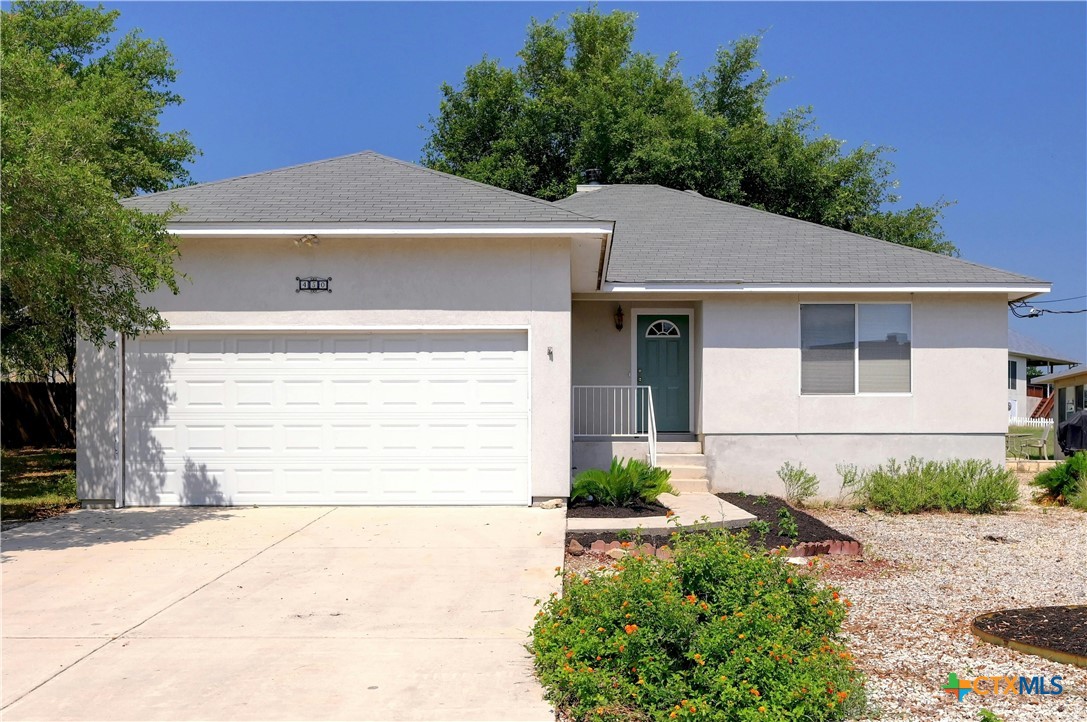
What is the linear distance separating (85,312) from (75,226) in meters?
1.09

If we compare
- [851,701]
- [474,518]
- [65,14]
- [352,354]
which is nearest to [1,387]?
[65,14]

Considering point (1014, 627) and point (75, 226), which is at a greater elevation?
point (75, 226)

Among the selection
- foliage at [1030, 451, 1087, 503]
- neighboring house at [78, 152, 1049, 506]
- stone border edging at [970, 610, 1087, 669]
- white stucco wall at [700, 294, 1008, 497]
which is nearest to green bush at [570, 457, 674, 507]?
neighboring house at [78, 152, 1049, 506]

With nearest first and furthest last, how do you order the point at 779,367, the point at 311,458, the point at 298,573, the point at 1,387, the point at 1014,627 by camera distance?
the point at 1014,627, the point at 298,573, the point at 311,458, the point at 779,367, the point at 1,387

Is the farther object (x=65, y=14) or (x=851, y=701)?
(x=65, y=14)

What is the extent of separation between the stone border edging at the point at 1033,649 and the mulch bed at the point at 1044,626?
2 centimetres

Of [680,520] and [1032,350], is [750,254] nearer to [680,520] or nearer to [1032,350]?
[680,520]

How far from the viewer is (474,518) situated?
395 inches

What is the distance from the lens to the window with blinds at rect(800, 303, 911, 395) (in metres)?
13.1

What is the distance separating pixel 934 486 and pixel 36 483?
14299 mm

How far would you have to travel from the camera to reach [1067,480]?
13.3 metres

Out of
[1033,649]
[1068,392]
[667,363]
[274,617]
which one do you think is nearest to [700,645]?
[1033,649]

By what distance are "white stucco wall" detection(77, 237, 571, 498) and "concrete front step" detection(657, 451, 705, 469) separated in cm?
275

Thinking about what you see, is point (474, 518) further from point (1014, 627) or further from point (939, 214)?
point (939, 214)
